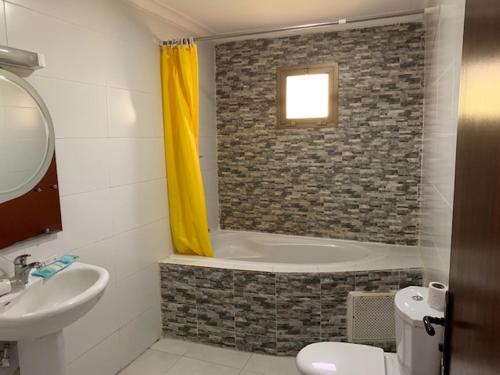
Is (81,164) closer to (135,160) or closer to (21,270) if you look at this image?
(135,160)

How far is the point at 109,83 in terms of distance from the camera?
2236mm

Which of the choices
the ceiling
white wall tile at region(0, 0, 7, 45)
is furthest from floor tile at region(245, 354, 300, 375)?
the ceiling

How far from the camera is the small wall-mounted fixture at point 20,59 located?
154cm

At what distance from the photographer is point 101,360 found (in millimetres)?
2215

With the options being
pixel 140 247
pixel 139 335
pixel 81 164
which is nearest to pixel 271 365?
pixel 139 335

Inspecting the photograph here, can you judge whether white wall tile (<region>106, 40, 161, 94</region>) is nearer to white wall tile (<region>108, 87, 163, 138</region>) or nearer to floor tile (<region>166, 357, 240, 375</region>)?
white wall tile (<region>108, 87, 163, 138</region>)

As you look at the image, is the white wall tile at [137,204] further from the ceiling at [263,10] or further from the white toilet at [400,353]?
the white toilet at [400,353]

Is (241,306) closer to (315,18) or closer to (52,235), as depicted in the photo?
(52,235)

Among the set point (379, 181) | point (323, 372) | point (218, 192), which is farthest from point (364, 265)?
point (218, 192)

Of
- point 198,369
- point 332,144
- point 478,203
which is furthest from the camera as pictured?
point 332,144

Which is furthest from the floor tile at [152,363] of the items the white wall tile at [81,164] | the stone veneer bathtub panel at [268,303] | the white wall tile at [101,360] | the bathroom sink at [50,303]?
the white wall tile at [81,164]

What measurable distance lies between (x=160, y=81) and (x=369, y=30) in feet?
5.78

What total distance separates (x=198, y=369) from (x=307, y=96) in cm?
234

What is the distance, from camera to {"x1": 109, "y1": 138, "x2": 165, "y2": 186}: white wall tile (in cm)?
229
